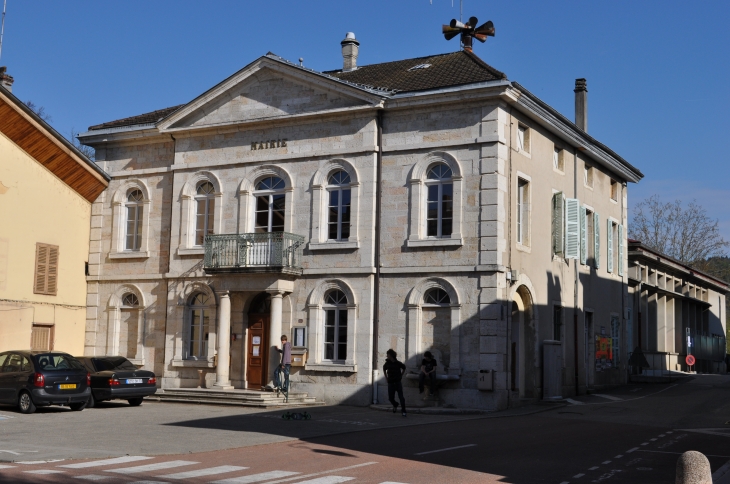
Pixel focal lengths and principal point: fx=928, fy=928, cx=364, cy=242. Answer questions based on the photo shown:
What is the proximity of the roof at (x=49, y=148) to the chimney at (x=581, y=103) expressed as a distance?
57.0 ft

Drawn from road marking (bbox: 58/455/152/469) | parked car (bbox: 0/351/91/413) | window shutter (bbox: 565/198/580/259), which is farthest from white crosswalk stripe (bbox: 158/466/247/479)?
window shutter (bbox: 565/198/580/259)

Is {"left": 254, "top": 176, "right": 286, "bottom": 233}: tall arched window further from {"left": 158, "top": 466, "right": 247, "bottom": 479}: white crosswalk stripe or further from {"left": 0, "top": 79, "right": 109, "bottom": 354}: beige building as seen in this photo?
{"left": 158, "top": 466, "right": 247, "bottom": 479}: white crosswalk stripe

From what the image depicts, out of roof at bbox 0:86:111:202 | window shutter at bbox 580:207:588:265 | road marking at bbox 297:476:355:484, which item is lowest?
road marking at bbox 297:476:355:484

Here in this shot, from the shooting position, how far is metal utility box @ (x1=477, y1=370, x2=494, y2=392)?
23.3 m

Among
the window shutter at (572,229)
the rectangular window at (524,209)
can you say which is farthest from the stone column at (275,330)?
the window shutter at (572,229)

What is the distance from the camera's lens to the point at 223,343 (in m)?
26.7

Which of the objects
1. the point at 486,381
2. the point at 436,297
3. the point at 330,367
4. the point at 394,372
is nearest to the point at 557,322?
the point at 436,297

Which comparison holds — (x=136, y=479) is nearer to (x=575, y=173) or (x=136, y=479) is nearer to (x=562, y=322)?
(x=562, y=322)

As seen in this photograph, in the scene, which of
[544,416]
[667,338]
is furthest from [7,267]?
[667,338]

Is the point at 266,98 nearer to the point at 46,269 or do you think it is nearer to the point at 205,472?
the point at 46,269

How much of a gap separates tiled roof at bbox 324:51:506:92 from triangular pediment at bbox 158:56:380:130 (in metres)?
1.32

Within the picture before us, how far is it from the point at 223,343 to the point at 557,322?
1013 centimetres

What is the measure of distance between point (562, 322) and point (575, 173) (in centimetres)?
507

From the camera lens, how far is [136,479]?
11.1 meters
